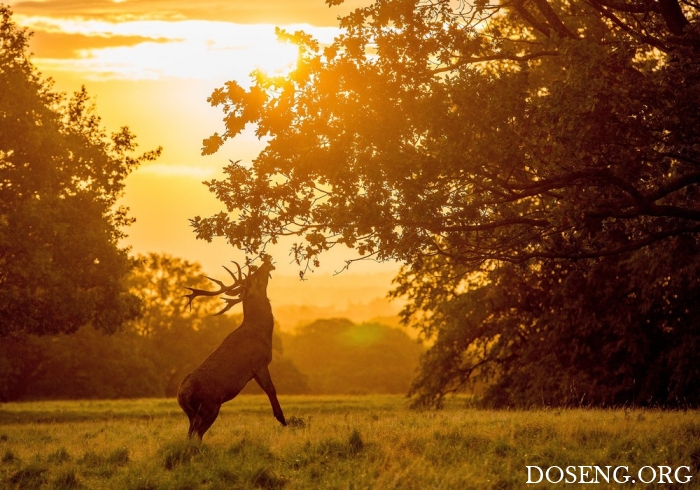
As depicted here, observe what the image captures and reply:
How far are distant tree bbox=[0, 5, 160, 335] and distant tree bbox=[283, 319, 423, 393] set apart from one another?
6377 centimetres

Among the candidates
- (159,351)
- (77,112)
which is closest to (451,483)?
(77,112)

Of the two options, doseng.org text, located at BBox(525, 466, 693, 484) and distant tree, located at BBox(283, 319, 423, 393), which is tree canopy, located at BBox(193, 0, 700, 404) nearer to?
doseng.org text, located at BBox(525, 466, 693, 484)

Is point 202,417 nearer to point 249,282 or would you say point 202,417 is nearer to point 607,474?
point 249,282

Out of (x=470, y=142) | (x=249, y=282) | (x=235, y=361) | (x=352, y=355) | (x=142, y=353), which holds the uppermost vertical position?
(x=470, y=142)

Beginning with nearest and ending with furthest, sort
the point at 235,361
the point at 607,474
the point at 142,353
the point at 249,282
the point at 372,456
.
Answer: the point at 607,474 → the point at 372,456 → the point at 235,361 → the point at 249,282 → the point at 142,353

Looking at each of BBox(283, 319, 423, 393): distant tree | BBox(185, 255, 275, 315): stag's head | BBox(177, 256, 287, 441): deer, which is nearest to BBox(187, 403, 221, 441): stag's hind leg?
BBox(177, 256, 287, 441): deer

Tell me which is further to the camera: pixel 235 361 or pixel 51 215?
pixel 51 215

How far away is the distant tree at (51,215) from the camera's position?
2572cm

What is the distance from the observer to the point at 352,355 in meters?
104

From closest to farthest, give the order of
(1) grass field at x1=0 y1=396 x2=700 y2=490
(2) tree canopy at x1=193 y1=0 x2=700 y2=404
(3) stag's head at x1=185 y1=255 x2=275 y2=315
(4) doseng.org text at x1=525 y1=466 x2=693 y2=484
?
(4) doseng.org text at x1=525 y1=466 x2=693 y2=484
(1) grass field at x1=0 y1=396 x2=700 y2=490
(2) tree canopy at x1=193 y1=0 x2=700 y2=404
(3) stag's head at x1=185 y1=255 x2=275 y2=315

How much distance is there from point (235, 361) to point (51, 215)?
602 inches

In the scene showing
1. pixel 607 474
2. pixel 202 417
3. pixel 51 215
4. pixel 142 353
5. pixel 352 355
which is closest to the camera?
pixel 607 474

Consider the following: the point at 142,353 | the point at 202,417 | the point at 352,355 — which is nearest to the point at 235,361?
the point at 202,417

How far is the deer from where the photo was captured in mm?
13062
